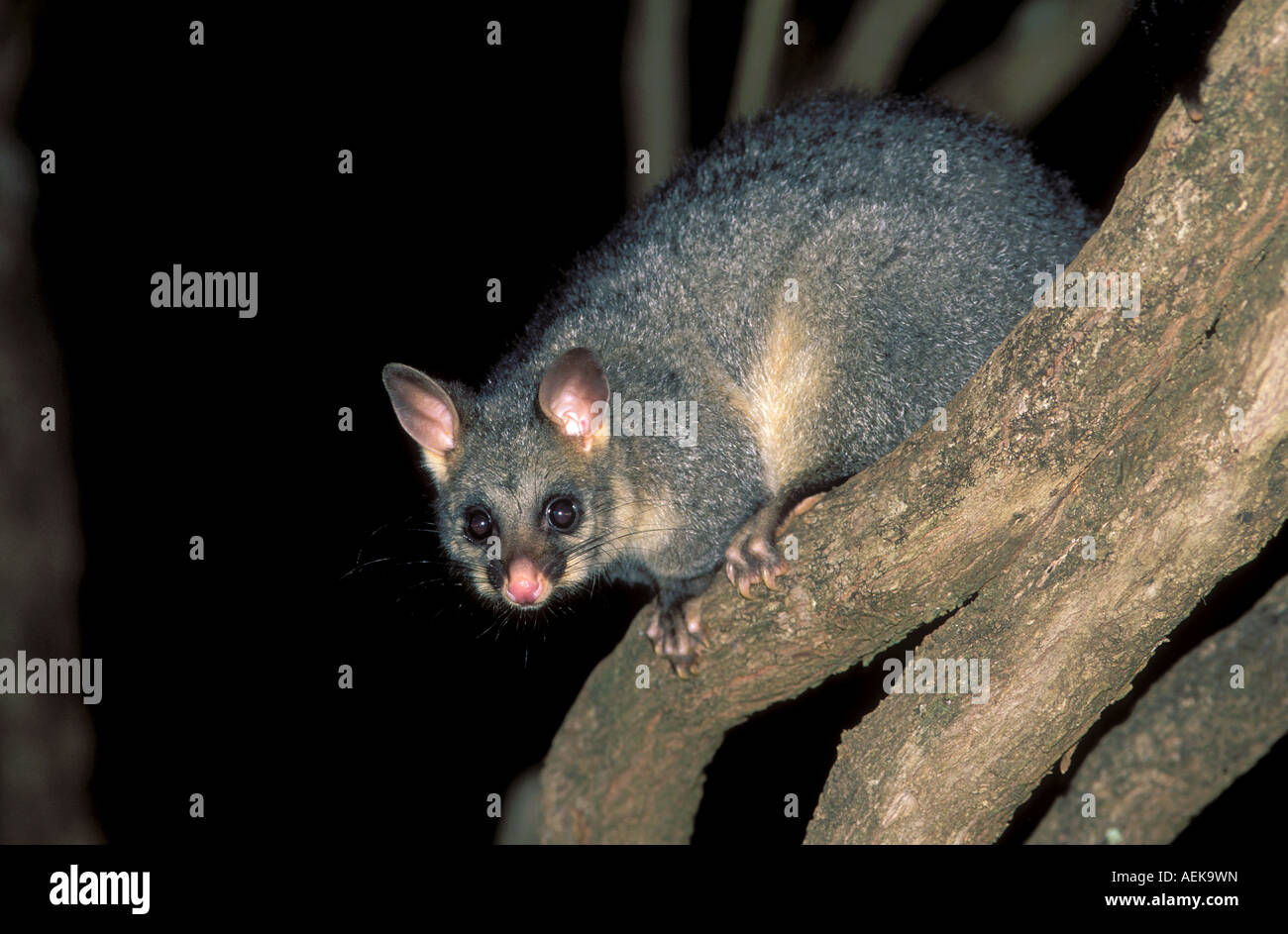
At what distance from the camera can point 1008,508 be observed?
3592 mm

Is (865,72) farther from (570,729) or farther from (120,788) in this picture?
(120,788)

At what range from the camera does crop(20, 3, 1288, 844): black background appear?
327 inches

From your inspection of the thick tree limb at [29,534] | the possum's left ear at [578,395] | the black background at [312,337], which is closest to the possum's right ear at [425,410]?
the possum's left ear at [578,395]

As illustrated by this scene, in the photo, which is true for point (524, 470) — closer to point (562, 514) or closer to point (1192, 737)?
point (562, 514)

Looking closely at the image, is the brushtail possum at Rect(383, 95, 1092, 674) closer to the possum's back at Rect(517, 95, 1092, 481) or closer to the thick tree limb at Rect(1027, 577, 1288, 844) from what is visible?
the possum's back at Rect(517, 95, 1092, 481)

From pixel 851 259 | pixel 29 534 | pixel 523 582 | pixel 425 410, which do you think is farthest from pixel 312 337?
pixel 851 259

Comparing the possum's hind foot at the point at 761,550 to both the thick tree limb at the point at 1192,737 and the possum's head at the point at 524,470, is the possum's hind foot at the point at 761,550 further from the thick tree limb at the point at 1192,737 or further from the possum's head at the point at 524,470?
the thick tree limb at the point at 1192,737

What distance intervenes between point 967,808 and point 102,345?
7.51m

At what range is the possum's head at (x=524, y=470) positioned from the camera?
468 centimetres

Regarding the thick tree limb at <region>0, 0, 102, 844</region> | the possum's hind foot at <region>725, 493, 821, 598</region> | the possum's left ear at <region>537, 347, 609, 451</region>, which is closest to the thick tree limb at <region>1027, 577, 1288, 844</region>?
the possum's hind foot at <region>725, 493, 821, 598</region>

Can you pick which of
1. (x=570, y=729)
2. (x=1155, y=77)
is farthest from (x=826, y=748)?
(x=1155, y=77)

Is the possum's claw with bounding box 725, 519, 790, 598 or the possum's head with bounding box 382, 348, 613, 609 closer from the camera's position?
the possum's claw with bounding box 725, 519, 790, 598

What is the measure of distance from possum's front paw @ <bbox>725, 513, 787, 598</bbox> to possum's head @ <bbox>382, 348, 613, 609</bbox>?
2.58 ft

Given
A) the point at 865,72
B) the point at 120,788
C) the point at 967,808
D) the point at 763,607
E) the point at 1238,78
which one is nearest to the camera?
the point at 1238,78
